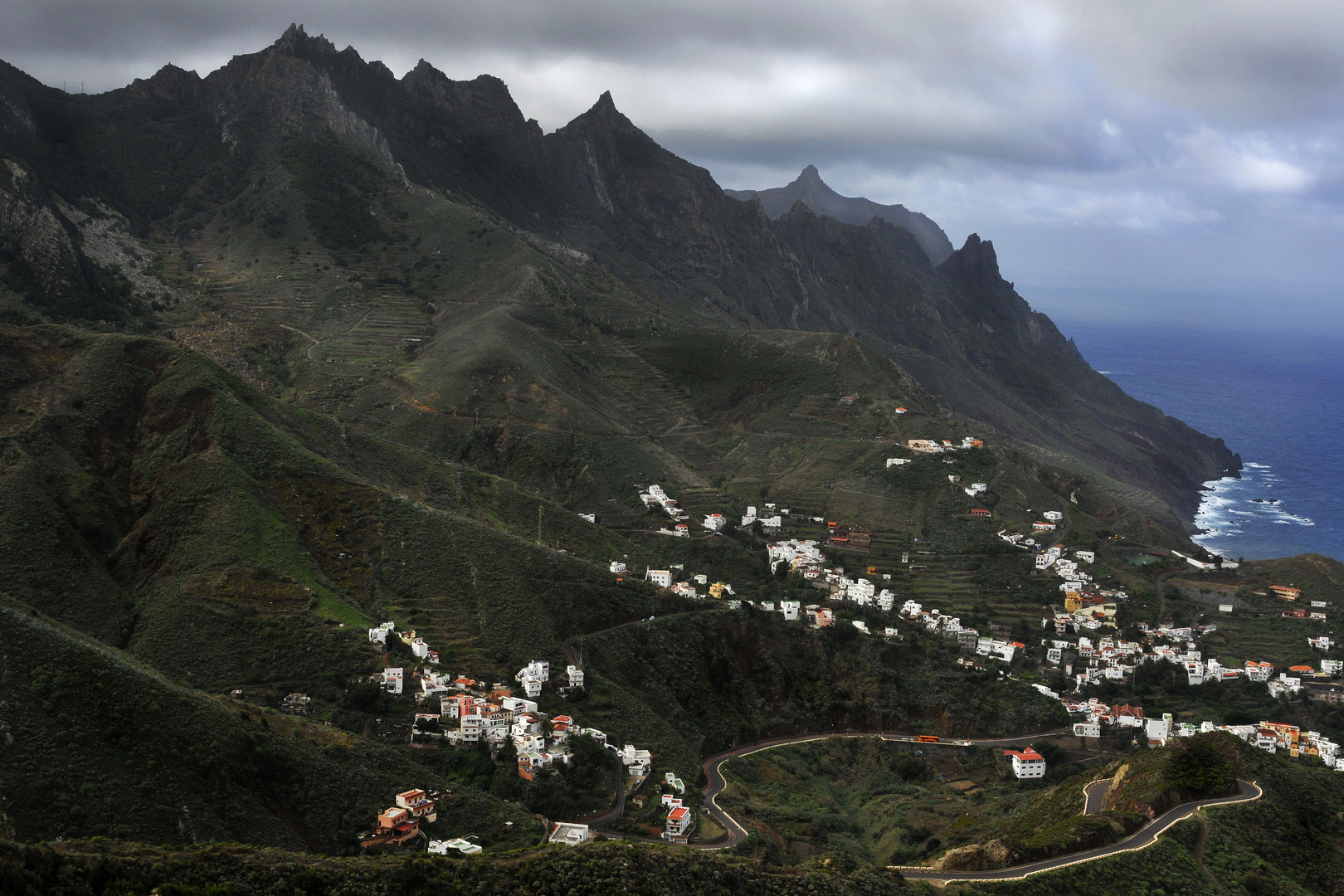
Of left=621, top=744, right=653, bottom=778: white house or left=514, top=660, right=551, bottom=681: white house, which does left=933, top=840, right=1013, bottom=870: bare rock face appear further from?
left=514, top=660, right=551, bottom=681: white house

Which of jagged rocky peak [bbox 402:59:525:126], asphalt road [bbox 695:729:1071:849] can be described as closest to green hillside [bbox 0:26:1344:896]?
asphalt road [bbox 695:729:1071:849]

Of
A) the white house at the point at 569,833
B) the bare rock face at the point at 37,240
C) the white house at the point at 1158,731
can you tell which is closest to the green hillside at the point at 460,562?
the bare rock face at the point at 37,240

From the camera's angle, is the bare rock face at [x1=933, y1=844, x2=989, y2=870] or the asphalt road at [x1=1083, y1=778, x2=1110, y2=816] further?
the asphalt road at [x1=1083, y1=778, x2=1110, y2=816]

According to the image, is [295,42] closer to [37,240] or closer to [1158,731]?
[37,240]

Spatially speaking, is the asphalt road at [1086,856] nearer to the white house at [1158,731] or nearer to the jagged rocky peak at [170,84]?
the white house at [1158,731]

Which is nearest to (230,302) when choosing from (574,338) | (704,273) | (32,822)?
(574,338)

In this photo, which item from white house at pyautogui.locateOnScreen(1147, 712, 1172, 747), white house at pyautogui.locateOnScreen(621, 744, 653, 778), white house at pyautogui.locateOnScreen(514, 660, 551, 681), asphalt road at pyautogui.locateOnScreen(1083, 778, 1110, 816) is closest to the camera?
asphalt road at pyautogui.locateOnScreen(1083, 778, 1110, 816)
